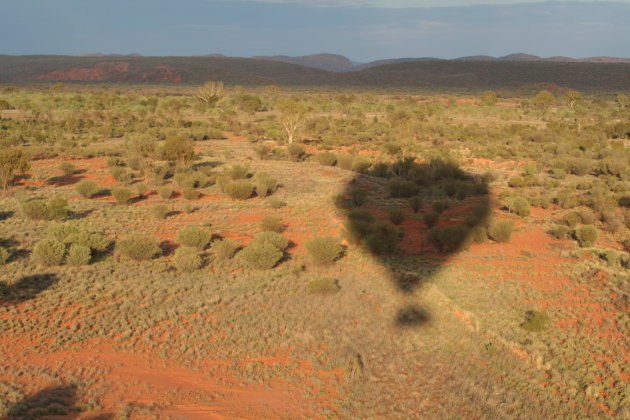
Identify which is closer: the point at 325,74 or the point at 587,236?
the point at 587,236

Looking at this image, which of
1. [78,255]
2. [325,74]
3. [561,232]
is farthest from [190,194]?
[325,74]

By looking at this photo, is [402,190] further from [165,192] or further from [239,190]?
[165,192]

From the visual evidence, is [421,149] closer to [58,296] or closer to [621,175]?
[621,175]

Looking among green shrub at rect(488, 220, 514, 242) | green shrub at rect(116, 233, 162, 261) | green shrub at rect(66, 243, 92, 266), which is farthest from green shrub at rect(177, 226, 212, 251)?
green shrub at rect(488, 220, 514, 242)

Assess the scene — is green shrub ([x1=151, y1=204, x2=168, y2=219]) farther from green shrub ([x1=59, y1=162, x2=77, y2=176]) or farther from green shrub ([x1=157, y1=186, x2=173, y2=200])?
green shrub ([x1=59, y1=162, x2=77, y2=176])

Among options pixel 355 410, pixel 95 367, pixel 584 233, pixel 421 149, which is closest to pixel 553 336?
pixel 355 410

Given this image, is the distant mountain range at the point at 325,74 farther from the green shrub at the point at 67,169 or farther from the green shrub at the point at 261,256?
the green shrub at the point at 261,256

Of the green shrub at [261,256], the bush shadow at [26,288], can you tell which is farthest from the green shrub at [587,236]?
the bush shadow at [26,288]
